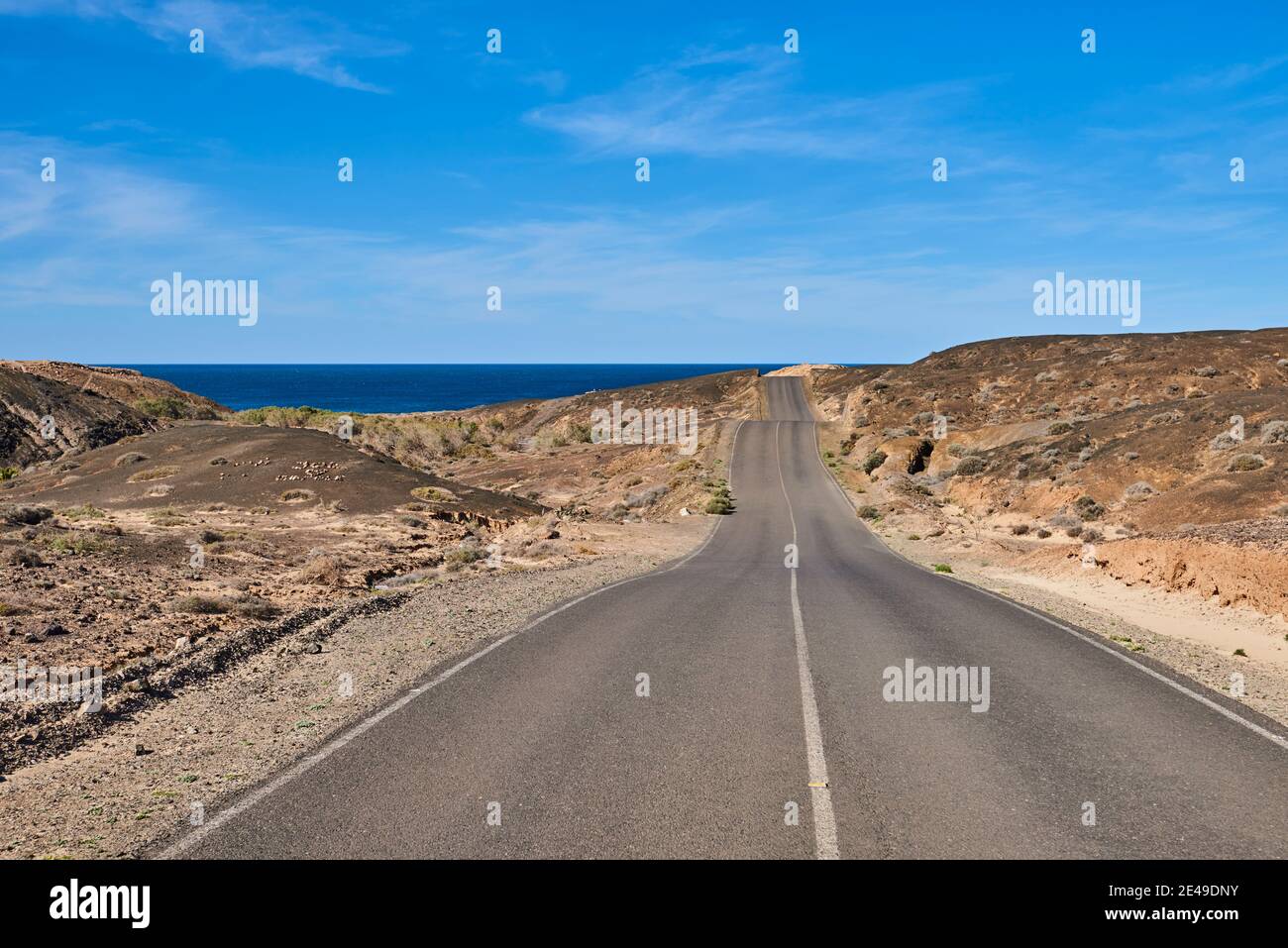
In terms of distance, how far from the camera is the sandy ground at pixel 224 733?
6652 mm

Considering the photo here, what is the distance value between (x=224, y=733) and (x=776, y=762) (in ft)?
18.4

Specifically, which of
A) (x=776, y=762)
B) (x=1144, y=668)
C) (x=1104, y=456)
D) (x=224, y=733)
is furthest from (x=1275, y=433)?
(x=224, y=733)

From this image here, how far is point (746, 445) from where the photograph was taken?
6550 centimetres

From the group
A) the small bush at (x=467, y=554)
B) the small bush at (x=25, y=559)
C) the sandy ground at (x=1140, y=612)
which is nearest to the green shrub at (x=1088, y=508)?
the sandy ground at (x=1140, y=612)

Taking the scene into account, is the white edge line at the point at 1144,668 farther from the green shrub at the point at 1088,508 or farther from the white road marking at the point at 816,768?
the green shrub at the point at 1088,508

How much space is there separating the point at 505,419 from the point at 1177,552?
88546 mm

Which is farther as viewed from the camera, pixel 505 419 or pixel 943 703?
pixel 505 419

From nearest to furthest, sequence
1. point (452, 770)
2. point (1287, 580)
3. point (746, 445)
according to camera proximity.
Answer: point (452, 770)
point (1287, 580)
point (746, 445)

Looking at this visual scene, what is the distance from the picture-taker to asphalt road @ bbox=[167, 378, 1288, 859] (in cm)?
623

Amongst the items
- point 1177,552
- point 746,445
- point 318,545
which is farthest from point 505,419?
point 1177,552

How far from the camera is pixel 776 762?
25.6 ft

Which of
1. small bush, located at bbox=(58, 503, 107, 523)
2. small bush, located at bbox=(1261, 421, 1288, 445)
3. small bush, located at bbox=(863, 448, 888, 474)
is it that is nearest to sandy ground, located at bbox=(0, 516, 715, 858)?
small bush, located at bbox=(58, 503, 107, 523)

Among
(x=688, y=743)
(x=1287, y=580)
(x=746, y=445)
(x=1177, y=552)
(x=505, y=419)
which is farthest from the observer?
(x=505, y=419)
